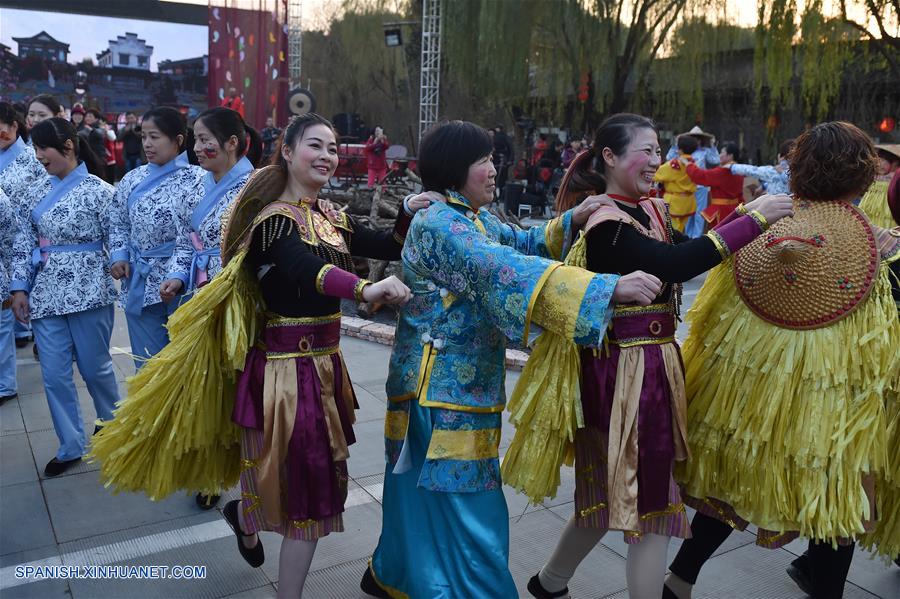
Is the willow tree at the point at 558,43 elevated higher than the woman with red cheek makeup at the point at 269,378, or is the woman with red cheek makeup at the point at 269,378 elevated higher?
the willow tree at the point at 558,43

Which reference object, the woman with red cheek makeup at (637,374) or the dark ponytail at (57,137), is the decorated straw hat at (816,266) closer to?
the woman with red cheek makeup at (637,374)

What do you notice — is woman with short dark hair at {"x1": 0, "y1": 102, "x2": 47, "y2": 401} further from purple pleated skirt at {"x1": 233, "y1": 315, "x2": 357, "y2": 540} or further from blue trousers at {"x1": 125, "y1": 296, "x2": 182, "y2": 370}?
purple pleated skirt at {"x1": 233, "y1": 315, "x2": 357, "y2": 540}

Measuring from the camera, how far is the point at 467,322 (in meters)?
2.31

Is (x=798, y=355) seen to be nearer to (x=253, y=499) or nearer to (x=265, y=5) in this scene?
(x=253, y=499)

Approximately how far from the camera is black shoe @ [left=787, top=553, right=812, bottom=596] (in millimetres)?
2762

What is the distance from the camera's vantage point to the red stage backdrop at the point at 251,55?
15047mm

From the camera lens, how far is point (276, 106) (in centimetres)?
1559

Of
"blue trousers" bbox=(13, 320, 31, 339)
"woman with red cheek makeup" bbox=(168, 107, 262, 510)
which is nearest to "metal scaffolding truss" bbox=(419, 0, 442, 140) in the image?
"blue trousers" bbox=(13, 320, 31, 339)

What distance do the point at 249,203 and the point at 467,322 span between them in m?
0.85

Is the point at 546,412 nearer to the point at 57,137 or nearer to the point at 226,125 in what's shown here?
the point at 226,125

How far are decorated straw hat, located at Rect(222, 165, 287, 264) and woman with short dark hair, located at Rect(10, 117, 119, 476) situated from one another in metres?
1.61

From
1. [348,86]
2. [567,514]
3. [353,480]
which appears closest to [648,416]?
[567,514]

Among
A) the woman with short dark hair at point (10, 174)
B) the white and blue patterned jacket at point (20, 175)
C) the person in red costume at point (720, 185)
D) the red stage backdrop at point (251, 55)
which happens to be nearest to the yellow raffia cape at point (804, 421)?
the white and blue patterned jacket at point (20, 175)

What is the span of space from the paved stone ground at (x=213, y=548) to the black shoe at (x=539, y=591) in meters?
0.13
